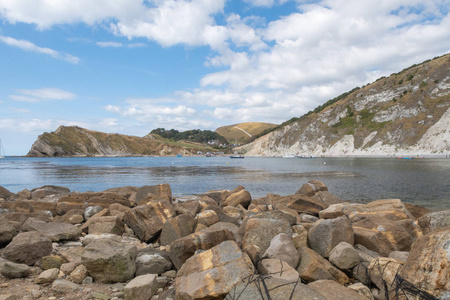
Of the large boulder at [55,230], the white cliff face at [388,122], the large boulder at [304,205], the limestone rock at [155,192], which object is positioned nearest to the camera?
the large boulder at [55,230]

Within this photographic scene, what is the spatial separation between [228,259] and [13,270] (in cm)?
519

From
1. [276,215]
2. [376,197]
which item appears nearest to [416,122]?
[376,197]

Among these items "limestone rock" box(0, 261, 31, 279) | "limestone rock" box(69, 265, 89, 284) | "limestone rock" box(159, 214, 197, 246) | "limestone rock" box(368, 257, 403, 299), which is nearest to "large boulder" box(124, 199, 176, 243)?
"limestone rock" box(159, 214, 197, 246)

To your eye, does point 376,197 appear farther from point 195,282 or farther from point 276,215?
point 195,282

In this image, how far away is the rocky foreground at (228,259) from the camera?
4.45m

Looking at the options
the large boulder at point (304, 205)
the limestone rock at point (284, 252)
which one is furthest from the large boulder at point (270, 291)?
the large boulder at point (304, 205)

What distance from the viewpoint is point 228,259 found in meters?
5.32

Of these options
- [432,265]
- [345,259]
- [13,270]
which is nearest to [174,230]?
[13,270]

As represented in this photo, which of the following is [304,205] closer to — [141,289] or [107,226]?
[107,226]

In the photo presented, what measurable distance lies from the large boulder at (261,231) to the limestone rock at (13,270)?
522 centimetres

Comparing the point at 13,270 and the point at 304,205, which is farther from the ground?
the point at 13,270

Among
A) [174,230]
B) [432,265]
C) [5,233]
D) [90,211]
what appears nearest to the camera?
[432,265]

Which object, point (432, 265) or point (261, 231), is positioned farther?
point (261, 231)

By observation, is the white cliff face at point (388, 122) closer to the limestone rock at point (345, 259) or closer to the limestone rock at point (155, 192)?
the limestone rock at point (155, 192)
